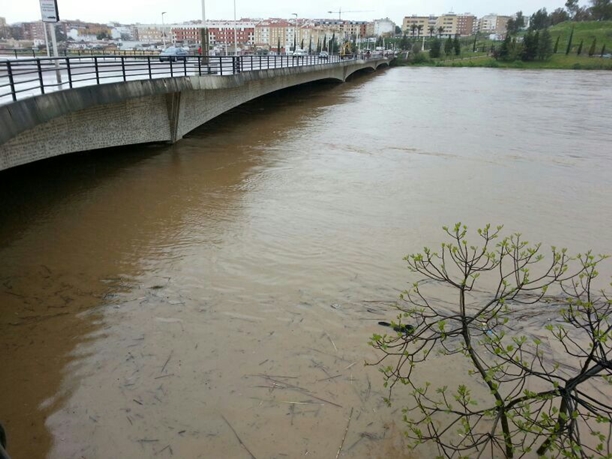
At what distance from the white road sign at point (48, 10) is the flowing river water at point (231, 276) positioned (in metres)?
4.33

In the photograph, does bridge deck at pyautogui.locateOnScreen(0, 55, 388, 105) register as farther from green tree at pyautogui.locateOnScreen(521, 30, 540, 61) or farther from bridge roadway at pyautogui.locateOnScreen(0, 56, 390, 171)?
green tree at pyautogui.locateOnScreen(521, 30, 540, 61)

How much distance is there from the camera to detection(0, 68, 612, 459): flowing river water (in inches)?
199

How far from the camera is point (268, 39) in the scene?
520 feet

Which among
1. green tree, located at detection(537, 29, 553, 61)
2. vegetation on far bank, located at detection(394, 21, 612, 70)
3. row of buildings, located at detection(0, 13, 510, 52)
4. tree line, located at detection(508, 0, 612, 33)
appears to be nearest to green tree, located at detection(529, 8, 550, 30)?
tree line, located at detection(508, 0, 612, 33)

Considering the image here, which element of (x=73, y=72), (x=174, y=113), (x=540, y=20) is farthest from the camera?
(x=540, y=20)

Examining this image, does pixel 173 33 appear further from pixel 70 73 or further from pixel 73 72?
pixel 70 73

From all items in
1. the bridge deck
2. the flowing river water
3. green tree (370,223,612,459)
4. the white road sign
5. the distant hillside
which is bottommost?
the flowing river water

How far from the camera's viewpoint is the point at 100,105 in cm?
1360

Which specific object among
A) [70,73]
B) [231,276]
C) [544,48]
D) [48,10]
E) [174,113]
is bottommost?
[231,276]

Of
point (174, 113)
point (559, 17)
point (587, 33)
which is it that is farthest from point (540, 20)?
point (174, 113)

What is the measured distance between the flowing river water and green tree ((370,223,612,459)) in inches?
15.0

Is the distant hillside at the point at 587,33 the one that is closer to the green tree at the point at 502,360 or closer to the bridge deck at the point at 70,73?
the bridge deck at the point at 70,73

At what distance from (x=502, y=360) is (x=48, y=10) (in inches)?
474

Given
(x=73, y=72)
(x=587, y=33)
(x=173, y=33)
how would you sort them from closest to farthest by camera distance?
(x=73, y=72) → (x=173, y=33) → (x=587, y=33)
